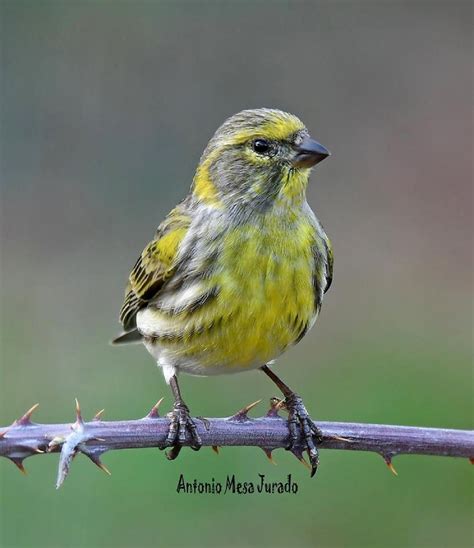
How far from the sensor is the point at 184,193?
1193cm

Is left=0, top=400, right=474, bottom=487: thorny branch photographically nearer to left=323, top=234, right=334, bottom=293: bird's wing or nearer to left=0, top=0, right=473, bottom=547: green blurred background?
left=323, top=234, right=334, bottom=293: bird's wing

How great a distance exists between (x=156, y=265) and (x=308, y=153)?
1127 mm

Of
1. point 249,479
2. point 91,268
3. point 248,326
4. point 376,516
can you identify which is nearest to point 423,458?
point 376,516

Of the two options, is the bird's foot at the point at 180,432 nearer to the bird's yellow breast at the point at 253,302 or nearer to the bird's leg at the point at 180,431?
the bird's leg at the point at 180,431

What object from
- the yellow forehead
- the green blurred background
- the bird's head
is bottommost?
the green blurred background

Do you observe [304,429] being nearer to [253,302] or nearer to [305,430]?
[305,430]

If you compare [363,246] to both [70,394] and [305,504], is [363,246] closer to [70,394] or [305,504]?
[70,394]

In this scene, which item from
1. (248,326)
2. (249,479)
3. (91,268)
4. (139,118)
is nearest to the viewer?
(248,326)

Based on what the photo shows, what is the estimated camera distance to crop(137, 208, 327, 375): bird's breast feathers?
4.69m

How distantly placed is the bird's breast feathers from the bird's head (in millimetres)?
134

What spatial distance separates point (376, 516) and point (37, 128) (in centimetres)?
633

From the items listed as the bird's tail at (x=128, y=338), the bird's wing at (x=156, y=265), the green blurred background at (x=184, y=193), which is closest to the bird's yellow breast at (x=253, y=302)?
the bird's wing at (x=156, y=265)

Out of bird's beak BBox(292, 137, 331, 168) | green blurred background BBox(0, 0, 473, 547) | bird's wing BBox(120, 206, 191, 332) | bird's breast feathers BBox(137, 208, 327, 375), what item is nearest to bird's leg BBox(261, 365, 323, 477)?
bird's breast feathers BBox(137, 208, 327, 375)

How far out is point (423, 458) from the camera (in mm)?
8328
